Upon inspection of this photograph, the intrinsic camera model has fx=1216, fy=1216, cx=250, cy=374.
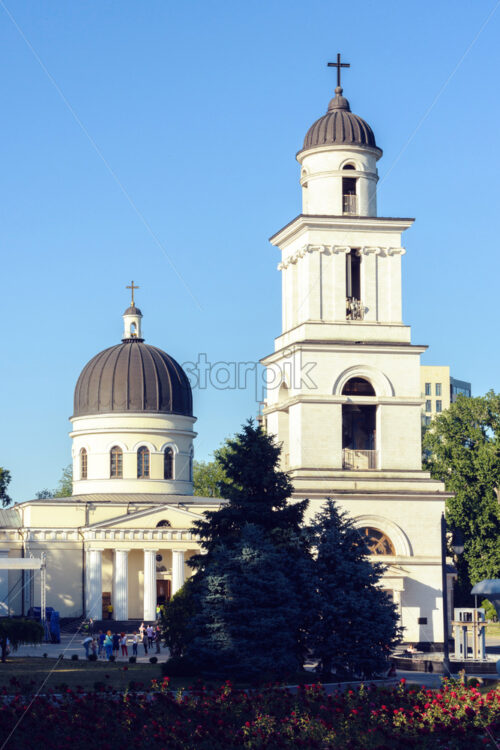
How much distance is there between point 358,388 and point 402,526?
5399 millimetres

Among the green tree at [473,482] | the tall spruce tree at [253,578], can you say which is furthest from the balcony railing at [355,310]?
the green tree at [473,482]

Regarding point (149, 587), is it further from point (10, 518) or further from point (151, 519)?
point (10, 518)

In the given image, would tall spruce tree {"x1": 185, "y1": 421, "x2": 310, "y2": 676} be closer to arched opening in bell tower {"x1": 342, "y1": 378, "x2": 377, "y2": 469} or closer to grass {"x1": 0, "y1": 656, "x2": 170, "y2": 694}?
grass {"x1": 0, "y1": 656, "x2": 170, "y2": 694}

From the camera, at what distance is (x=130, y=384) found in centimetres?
6631

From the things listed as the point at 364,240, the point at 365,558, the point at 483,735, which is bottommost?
the point at 483,735

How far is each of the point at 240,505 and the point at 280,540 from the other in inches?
63.0

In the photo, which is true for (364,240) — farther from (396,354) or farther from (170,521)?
(170,521)

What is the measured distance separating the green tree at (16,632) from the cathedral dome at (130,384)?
2855cm

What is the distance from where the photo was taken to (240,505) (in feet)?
110

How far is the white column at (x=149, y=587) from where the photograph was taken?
60.9 m

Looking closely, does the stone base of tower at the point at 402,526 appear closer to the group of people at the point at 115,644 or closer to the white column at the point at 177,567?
the group of people at the point at 115,644

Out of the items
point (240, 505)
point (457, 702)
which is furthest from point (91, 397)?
point (457, 702)

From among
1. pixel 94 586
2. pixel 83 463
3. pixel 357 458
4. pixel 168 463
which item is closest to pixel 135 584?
pixel 94 586

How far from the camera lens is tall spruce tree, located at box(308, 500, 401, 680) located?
31.3 metres
